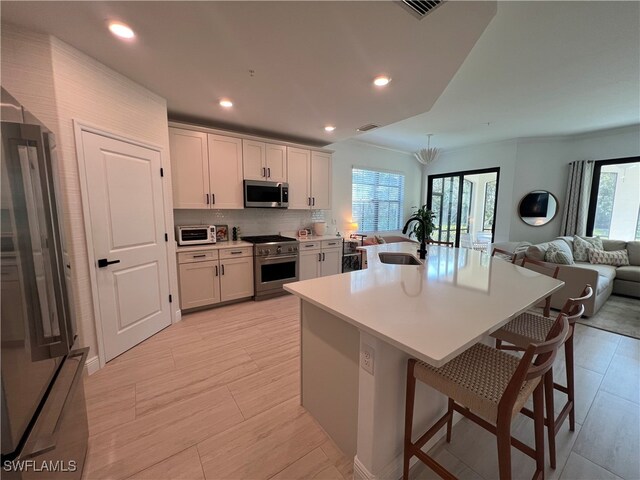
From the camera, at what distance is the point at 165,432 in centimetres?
168

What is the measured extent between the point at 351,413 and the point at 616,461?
5.08 ft

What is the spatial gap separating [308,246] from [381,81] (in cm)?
265

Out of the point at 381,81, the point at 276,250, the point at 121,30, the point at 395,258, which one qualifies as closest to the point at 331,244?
the point at 276,250

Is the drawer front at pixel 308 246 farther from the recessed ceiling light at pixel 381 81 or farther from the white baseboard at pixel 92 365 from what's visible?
the white baseboard at pixel 92 365

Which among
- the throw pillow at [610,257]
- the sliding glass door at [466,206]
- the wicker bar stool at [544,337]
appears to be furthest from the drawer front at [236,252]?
the throw pillow at [610,257]

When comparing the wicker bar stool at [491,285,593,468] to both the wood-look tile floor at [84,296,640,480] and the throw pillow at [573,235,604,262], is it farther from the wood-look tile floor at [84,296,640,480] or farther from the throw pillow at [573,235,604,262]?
the throw pillow at [573,235,604,262]

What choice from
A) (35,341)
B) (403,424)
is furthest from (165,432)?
(403,424)

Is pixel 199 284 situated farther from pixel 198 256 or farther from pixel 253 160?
pixel 253 160

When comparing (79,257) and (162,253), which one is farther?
(162,253)

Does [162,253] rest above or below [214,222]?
below

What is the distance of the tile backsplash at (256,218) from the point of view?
382 centimetres

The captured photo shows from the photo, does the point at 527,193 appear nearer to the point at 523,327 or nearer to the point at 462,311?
the point at 523,327

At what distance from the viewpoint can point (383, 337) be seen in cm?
106

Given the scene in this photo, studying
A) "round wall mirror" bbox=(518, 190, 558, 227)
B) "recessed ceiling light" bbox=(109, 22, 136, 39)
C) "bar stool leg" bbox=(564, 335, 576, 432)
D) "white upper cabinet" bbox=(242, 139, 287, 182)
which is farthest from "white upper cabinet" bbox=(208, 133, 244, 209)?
"round wall mirror" bbox=(518, 190, 558, 227)
